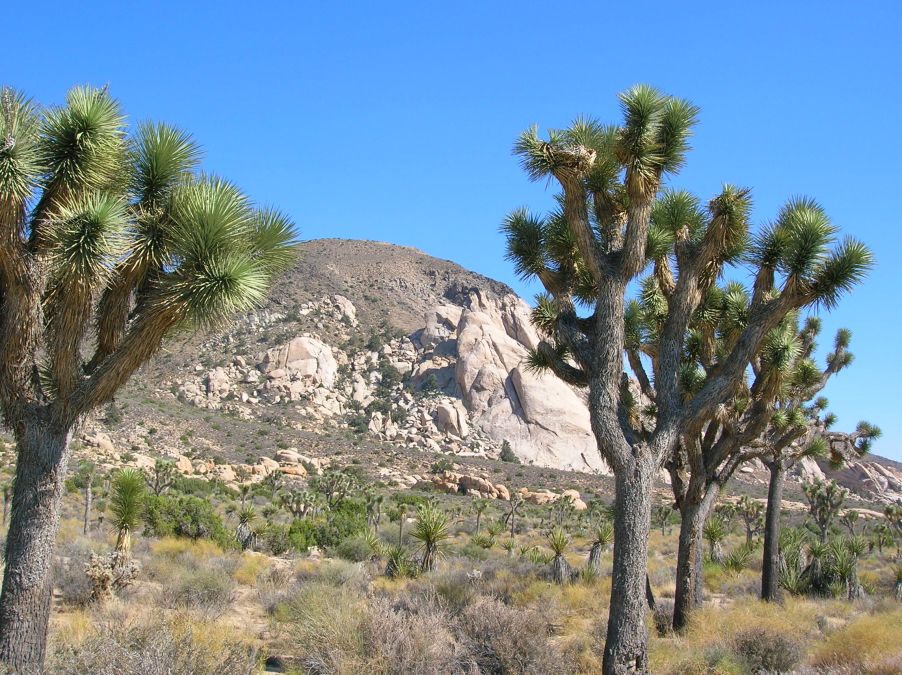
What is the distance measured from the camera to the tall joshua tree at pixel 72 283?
6094mm

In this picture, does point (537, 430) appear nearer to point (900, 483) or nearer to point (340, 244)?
point (340, 244)

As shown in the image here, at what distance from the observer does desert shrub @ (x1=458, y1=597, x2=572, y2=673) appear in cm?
726

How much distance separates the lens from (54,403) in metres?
6.48

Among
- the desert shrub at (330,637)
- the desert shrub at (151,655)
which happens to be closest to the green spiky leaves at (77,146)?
the desert shrub at (151,655)

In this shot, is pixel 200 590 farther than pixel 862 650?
Yes

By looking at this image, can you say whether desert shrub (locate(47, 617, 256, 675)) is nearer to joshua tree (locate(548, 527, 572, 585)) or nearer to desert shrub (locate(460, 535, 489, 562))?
joshua tree (locate(548, 527, 572, 585))

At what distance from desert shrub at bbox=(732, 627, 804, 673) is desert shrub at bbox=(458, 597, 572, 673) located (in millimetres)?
2098

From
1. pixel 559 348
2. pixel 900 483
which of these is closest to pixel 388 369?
pixel 559 348

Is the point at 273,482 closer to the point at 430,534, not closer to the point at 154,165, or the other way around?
the point at 430,534

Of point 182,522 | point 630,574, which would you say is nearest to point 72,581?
point 182,522

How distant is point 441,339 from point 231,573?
4967 cm

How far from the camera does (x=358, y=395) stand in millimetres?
55406

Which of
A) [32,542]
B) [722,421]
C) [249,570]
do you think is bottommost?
[249,570]

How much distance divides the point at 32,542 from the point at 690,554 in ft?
28.1
